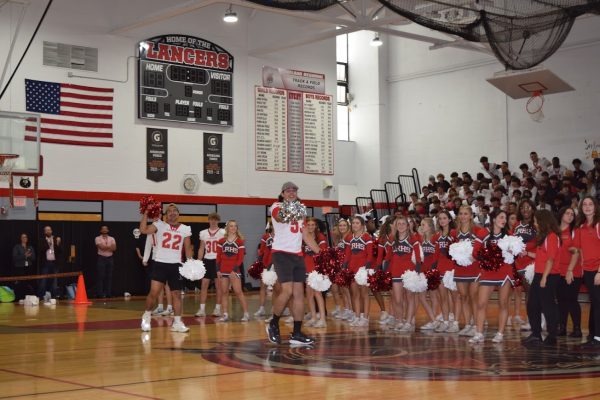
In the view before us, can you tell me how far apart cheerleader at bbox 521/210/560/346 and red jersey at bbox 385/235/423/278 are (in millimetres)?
2376

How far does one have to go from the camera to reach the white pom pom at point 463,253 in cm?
1133

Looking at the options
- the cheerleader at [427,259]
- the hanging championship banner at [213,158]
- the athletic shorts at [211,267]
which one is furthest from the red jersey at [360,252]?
the hanging championship banner at [213,158]

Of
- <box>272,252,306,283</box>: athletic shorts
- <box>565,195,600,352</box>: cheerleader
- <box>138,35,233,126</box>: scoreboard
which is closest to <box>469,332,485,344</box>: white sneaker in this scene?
<box>565,195,600,352</box>: cheerleader

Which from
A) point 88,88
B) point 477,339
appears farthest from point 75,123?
point 477,339

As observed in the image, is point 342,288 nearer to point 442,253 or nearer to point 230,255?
point 230,255

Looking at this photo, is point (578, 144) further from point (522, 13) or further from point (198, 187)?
point (522, 13)

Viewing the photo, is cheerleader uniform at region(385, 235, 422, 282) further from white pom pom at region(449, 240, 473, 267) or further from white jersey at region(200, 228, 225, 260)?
white jersey at region(200, 228, 225, 260)

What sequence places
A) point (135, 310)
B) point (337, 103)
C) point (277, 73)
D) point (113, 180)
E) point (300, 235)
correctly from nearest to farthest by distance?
point (300, 235) → point (135, 310) → point (113, 180) → point (277, 73) → point (337, 103)

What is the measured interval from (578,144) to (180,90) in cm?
1153

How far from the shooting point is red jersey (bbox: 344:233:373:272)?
542 inches

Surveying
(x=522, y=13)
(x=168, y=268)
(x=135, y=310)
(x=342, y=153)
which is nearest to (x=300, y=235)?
(x=168, y=268)

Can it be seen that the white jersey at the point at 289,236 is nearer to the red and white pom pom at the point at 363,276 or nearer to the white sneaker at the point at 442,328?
the red and white pom pom at the point at 363,276

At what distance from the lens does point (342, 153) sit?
30.4 metres

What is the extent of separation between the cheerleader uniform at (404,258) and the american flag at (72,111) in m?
12.6
